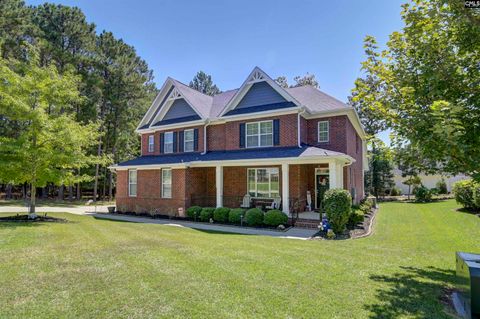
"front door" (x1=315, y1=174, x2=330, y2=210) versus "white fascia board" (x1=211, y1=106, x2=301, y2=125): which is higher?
"white fascia board" (x1=211, y1=106, x2=301, y2=125)

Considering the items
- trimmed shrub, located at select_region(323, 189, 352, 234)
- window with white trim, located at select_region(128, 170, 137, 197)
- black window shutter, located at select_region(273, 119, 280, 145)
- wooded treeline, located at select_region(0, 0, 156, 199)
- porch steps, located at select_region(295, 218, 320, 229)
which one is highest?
wooded treeline, located at select_region(0, 0, 156, 199)

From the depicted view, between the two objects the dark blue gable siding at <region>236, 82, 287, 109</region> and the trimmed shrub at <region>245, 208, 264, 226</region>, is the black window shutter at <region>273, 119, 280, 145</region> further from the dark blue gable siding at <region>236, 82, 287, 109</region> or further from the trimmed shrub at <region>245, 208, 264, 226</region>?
Answer: the trimmed shrub at <region>245, 208, 264, 226</region>

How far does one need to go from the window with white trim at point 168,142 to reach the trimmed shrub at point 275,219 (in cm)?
1051

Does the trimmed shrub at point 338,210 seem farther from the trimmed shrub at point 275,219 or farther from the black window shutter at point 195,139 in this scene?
the black window shutter at point 195,139

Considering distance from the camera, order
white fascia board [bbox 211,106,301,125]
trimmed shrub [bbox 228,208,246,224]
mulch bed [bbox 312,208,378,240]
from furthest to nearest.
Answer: white fascia board [bbox 211,106,301,125], trimmed shrub [bbox 228,208,246,224], mulch bed [bbox 312,208,378,240]

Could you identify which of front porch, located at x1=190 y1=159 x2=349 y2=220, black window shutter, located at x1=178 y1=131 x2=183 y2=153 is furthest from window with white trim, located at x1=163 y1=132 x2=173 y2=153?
front porch, located at x1=190 y1=159 x2=349 y2=220

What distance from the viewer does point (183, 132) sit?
2084 cm

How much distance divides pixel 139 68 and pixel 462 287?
127 feet

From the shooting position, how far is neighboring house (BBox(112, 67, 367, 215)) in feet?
52.8

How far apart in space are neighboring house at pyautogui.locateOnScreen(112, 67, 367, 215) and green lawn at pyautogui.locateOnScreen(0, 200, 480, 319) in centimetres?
657

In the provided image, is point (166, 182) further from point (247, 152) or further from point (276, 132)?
point (276, 132)

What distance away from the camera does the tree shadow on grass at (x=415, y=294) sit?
4.42m

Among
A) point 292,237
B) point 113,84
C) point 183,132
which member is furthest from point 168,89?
point 292,237

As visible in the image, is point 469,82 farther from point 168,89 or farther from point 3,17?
point 3,17
